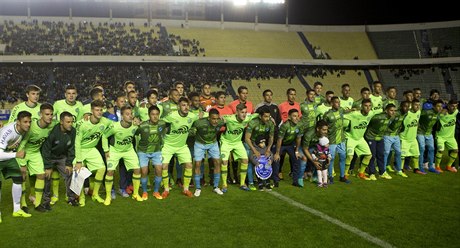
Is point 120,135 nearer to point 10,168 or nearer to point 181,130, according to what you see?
point 181,130

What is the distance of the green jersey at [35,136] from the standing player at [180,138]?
7.12ft

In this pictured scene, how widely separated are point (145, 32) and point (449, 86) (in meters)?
26.8

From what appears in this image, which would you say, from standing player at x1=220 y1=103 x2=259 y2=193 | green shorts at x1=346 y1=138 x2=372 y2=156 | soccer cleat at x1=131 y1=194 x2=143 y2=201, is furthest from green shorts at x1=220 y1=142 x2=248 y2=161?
green shorts at x1=346 y1=138 x2=372 y2=156

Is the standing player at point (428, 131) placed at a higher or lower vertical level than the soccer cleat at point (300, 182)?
higher

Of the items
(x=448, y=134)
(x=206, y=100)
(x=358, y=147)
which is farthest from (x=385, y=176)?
(x=206, y=100)

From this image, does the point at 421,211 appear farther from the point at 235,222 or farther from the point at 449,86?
the point at 449,86

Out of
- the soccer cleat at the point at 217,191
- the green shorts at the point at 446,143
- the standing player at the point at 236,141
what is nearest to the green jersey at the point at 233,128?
the standing player at the point at 236,141

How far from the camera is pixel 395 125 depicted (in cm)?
964

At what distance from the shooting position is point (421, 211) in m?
6.62

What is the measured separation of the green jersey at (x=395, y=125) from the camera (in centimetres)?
959

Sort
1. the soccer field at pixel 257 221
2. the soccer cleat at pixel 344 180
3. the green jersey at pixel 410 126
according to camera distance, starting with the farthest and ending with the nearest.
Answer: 1. the green jersey at pixel 410 126
2. the soccer cleat at pixel 344 180
3. the soccer field at pixel 257 221

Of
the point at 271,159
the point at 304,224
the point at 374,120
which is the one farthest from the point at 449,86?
the point at 304,224

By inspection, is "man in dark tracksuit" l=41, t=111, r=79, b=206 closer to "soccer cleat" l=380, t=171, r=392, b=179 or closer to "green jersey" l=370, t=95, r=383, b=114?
"soccer cleat" l=380, t=171, r=392, b=179

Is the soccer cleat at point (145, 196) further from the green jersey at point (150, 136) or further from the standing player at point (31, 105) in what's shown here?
the standing player at point (31, 105)
